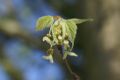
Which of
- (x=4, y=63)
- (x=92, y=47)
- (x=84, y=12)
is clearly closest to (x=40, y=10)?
(x=4, y=63)

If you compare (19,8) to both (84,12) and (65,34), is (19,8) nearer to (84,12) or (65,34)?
(84,12)

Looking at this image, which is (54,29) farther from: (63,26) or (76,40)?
(76,40)

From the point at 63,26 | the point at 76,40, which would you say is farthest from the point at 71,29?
the point at 76,40

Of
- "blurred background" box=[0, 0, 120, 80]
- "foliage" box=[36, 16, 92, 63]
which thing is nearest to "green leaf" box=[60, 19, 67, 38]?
"foliage" box=[36, 16, 92, 63]

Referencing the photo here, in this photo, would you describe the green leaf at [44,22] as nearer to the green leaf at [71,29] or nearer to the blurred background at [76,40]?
the green leaf at [71,29]

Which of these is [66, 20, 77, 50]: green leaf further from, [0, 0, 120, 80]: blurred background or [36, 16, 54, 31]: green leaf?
[0, 0, 120, 80]: blurred background
